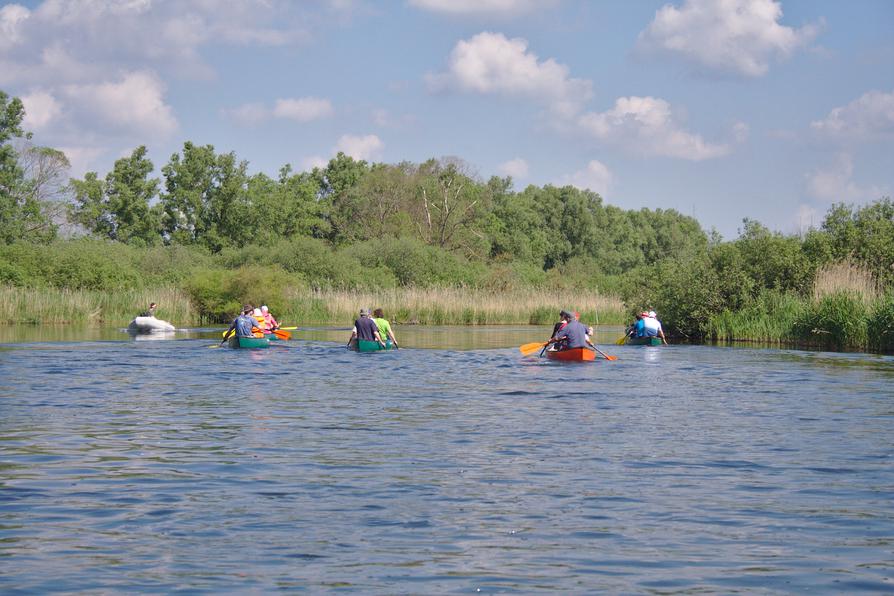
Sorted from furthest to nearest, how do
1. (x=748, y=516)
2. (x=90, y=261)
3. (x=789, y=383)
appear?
(x=90, y=261) < (x=789, y=383) < (x=748, y=516)

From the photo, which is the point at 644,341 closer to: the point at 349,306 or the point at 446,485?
the point at 349,306

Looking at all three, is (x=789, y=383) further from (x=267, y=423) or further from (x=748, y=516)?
(x=748, y=516)

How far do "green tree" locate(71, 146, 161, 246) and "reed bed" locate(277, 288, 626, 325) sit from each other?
24926mm

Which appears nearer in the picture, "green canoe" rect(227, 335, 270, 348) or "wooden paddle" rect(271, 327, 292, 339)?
"green canoe" rect(227, 335, 270, 348)

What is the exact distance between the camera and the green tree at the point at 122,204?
6888cm

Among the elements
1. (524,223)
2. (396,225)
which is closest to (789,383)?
(396,225)

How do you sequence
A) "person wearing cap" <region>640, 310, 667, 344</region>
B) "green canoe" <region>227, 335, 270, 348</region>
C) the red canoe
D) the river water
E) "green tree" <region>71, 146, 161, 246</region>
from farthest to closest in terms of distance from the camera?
"green tree" <region>71, 146, 161, 246</region> → "person wearing cap" <region>640, 310, 667, 344</region> → "green canoe" <region>227, 335, 270, 348</region> → the red canoe → the river water

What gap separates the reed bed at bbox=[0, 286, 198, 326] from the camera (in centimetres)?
4297

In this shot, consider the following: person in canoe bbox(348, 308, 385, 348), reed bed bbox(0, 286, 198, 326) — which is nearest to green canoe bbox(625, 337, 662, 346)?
person in canoe bbox(348, 308, 385, 348)

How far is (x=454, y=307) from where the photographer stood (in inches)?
1826

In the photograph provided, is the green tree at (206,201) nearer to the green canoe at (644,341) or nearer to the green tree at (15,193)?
the green tree at (15,193)

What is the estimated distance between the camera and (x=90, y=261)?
51.4m

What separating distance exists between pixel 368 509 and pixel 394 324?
1480 inches

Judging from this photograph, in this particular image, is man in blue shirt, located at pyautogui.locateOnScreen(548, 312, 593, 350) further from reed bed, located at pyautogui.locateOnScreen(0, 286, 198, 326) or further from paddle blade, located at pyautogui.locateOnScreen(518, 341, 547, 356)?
reed bed, located at pyautogui.locateOnScreen(0, 286, 198, 326)
